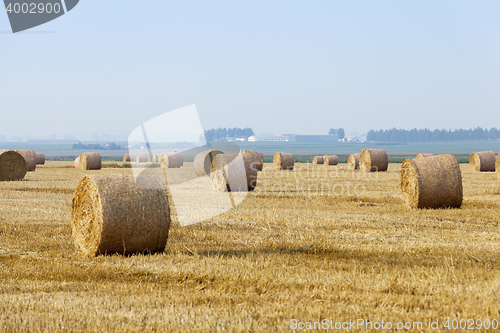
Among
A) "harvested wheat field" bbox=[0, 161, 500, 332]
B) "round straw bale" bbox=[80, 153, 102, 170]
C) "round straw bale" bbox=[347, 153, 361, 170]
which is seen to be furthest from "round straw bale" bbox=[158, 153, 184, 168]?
"harvested wheat field" bbox=[0, 161, 500, 332]

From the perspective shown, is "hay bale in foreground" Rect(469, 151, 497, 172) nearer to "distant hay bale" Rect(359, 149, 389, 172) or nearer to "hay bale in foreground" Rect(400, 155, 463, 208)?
"distant hay bale" Rect(359, 149, 389, 172)

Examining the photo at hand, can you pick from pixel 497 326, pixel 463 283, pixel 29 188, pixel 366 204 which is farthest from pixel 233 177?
pixel 497 326

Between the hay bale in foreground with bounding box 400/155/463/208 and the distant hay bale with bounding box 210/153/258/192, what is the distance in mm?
7556

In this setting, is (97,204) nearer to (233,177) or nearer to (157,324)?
(157,324)

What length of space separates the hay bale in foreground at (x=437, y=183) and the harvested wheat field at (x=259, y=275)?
56.3 inches

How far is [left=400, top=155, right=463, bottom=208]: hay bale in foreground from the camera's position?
48.3 feet

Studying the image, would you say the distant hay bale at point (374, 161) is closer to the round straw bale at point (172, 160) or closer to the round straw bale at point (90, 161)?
the round straw bale at point (172, 160)

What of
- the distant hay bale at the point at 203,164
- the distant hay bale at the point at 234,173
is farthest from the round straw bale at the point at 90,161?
the distant hay bale at the point at 234,173

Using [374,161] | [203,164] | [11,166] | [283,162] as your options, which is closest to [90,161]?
[203,164]

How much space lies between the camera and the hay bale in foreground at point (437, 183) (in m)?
14.7

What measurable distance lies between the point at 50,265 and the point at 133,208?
148 centimetres

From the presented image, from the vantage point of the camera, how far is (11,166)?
83.3 ft

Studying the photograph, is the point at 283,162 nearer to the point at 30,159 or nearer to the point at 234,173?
the point at 30,159

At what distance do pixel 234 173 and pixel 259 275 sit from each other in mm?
13886
